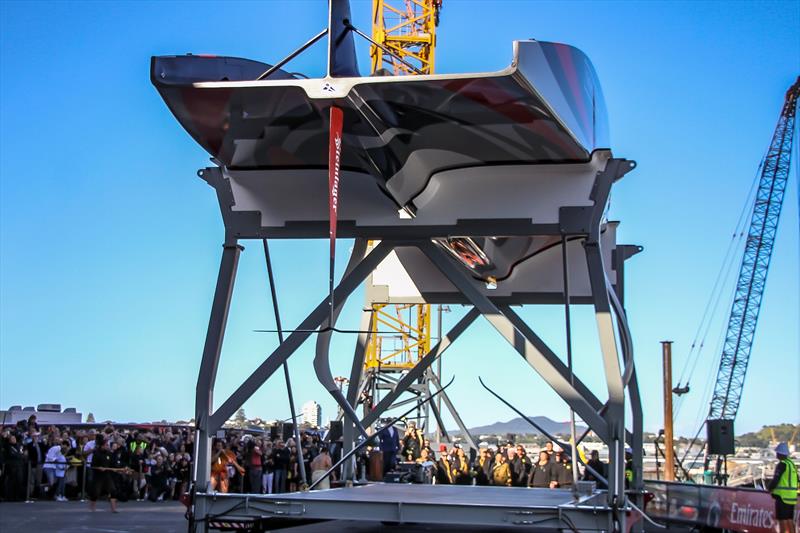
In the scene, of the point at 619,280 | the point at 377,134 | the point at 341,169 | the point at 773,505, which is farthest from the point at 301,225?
the point at 773,505

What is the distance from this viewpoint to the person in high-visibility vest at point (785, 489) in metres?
15.1

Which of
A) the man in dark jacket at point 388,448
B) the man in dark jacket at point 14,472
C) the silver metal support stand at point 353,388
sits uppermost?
the silver metal support stand at point 353,388

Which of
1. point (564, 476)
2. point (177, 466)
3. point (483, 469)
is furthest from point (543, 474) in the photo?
point (177, 466)

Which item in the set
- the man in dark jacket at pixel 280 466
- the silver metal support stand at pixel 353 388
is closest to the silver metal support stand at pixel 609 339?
the silver metal support stand at pixel 353 388

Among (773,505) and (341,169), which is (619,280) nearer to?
(773,505)

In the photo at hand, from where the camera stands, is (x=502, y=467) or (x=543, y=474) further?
(x=502, y=467)

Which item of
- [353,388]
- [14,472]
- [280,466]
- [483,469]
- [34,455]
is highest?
[353,388]

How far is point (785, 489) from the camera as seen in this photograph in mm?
15242

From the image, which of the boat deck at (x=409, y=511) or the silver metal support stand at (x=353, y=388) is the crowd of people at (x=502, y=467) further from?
the boat deck at (x=409, y=511)

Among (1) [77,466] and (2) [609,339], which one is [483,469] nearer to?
(1) [77,466]

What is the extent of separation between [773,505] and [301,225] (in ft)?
31.2

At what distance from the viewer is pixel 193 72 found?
1075cm

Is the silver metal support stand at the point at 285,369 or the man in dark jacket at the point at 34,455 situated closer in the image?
the silver metal support stand at the point at 285,369

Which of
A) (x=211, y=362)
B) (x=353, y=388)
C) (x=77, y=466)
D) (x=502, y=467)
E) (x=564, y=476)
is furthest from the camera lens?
(x=77, y=466)
